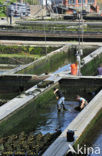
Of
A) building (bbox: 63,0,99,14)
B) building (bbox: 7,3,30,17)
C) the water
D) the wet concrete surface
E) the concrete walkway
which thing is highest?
the water

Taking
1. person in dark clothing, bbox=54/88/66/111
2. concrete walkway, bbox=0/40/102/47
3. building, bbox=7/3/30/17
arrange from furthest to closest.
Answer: building, bbox=7/3/30/17 < concrete walkway, bbox=0/40/102/47 < person in dark clothing, bbox=54/88/66/111

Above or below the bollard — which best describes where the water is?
below

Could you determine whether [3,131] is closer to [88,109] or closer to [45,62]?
[88,109]

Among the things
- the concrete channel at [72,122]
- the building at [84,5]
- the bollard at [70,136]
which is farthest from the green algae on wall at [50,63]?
the building at [84,5]

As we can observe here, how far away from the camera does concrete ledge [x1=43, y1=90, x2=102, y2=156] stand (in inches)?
866

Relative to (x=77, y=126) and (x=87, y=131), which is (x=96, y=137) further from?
(x=77, y=126)

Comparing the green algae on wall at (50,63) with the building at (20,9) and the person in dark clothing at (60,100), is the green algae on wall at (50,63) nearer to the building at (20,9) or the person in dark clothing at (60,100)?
the person in dark clothing at (60,100)

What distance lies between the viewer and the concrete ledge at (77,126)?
2199 centimetres

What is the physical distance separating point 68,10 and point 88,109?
3622 inches

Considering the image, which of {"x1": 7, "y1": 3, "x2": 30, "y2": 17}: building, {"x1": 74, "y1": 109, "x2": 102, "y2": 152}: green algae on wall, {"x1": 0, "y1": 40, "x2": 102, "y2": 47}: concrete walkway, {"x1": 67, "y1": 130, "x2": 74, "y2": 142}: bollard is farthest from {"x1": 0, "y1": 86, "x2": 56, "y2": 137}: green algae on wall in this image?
{"x1": 7, "y1": 3, "x2": 30, "y2": 17}: building

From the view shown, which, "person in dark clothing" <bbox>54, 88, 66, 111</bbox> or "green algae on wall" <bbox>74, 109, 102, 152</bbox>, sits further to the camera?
"person in dark clothing" <bbox>54, 88, 66, 111</bbox>

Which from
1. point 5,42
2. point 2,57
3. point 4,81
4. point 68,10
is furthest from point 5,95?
point 68,10

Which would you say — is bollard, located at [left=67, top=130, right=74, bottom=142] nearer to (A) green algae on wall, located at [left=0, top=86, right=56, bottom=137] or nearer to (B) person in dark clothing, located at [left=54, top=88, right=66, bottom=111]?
(A) green algae on wall, located at [left=0, top=86, right=56, bottom=137]

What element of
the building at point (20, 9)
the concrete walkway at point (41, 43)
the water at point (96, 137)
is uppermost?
the water at point (96, 137)
